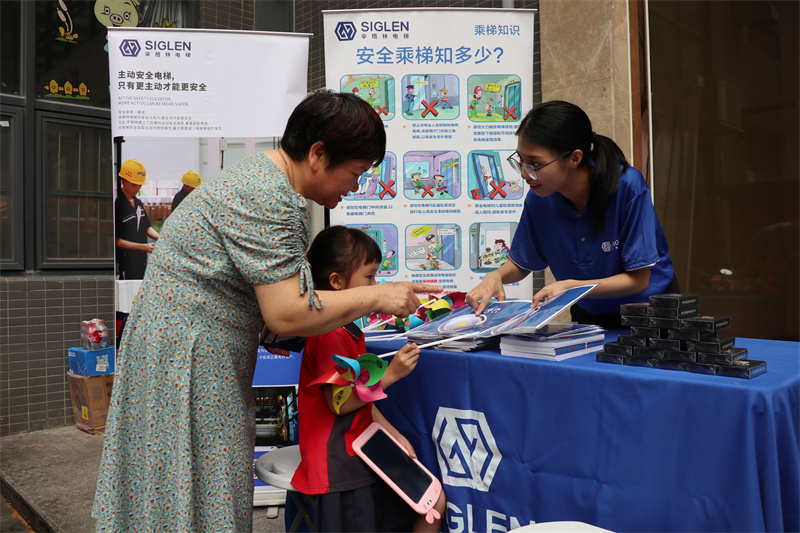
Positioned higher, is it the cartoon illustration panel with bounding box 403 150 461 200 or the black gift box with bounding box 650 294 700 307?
the cartoon illustration panel with bounding box 403 150 461 200

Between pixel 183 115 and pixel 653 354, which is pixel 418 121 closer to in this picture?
pixel 183 115

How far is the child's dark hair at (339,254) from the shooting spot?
1708 millimetres

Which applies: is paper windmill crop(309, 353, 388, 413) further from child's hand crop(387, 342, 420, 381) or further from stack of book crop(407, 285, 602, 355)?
stack of book crop(407, 285, 602, 355)

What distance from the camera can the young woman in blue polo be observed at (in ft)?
5.90

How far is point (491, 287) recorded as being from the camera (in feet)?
6.38

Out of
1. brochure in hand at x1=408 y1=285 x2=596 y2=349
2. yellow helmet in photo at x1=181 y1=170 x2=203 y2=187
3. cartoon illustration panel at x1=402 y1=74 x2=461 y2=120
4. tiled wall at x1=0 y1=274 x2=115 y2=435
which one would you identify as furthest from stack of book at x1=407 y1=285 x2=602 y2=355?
tiled wall at x1=0 y1=274 x2=115 y2=435

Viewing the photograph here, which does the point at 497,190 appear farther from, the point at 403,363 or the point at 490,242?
the point at 403,363

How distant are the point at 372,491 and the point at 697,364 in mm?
875

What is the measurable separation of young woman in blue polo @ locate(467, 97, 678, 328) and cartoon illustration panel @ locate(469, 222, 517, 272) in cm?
94

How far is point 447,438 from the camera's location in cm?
168

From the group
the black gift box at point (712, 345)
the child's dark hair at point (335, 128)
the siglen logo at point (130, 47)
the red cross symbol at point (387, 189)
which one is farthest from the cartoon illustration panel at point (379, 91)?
the black gift box at point (712, 345)

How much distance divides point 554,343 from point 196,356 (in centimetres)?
87

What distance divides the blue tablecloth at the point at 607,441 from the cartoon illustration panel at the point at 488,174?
133cm

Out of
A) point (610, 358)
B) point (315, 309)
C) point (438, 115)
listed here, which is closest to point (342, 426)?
point (315, 309)
